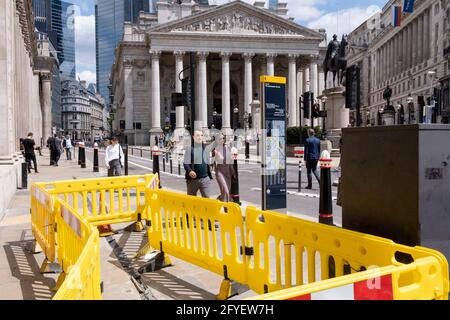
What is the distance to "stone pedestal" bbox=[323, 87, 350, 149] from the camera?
2570 cm

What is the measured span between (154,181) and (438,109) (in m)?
63.9

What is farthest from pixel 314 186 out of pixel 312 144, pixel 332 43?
pixel 332 43

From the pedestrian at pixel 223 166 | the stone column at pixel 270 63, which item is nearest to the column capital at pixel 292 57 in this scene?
the stone column at pixel 270 63

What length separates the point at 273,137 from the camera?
837 centimetres

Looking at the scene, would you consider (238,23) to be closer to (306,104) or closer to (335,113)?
(306,104)

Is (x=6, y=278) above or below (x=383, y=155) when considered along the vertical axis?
below

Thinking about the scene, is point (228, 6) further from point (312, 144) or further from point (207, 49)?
point (312, 144)

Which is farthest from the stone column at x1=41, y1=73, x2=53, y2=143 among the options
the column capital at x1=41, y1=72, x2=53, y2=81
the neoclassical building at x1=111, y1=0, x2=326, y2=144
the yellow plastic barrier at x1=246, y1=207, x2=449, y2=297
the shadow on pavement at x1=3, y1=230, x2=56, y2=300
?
the yellow plastic barrier at x1=246, y1=207, x2=449, y2=297

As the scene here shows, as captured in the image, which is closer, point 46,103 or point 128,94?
point 46,103

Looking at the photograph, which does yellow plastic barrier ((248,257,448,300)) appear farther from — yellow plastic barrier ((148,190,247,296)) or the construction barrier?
yellow plastic barrier ((148,190,247,296))

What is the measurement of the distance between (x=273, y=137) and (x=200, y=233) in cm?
336

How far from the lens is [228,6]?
6956cm

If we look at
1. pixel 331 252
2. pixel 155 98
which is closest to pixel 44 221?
pixel 331 252

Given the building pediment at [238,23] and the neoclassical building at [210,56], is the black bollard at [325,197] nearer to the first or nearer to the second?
the neoclassical building at [210,56]
